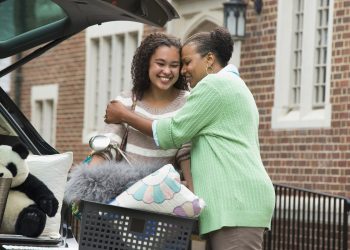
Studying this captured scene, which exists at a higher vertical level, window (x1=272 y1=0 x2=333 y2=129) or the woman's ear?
window (x1=272 y1=0 x2=333 y2=129)

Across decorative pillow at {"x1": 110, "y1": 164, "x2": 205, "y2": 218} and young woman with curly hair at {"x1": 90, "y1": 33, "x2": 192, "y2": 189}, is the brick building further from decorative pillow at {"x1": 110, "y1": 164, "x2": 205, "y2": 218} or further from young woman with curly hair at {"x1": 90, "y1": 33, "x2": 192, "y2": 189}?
decorative pillow at {"x1": 110, "y1": 164, "x2": 205, "y2": 218}

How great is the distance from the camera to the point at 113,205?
18.6 feet

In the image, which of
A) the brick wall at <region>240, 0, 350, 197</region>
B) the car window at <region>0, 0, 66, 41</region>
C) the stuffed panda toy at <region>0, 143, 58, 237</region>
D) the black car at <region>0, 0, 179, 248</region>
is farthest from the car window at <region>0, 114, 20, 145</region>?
the brick wall at <region>240, 0, 350, 197</region>

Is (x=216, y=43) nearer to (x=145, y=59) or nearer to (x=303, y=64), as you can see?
(x=145, y=59)

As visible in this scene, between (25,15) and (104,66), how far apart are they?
14.5m

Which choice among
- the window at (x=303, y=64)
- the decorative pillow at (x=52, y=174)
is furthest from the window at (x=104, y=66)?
the decorative pillow at (x=52, y=174)

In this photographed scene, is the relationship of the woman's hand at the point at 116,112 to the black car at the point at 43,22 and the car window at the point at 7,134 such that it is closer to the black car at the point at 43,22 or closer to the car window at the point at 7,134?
the black car at the point at 43,22

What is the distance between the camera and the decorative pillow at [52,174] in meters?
6.44

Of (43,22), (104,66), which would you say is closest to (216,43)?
(43,22)

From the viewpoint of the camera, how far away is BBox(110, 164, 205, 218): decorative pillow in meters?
5.68

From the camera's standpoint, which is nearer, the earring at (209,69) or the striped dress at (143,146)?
the earring at (209,69)

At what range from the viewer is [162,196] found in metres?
5.69

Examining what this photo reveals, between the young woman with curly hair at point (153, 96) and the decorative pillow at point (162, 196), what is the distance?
53cm

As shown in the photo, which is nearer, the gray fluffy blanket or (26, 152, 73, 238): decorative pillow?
the gray fluffy blanket
